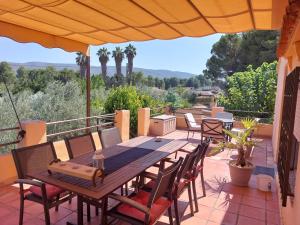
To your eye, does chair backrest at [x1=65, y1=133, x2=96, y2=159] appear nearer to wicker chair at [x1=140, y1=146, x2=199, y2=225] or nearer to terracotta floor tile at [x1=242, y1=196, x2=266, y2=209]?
wicker chair at [x1=140, y1=146, x2=199, y2=225]

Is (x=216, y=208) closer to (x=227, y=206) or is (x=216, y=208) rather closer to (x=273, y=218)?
(x=227, y=206)

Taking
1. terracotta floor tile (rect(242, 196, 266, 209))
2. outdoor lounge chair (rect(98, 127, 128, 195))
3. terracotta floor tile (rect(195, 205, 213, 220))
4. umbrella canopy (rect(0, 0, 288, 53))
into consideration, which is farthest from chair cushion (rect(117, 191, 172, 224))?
umbrella canopy (rect(0, 0, 288, 53))

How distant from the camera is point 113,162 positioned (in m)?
3.11

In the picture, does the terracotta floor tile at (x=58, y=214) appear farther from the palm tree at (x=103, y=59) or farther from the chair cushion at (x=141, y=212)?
the palm tree at (x=103, y=59)

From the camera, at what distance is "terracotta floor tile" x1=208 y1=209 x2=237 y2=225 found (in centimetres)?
326

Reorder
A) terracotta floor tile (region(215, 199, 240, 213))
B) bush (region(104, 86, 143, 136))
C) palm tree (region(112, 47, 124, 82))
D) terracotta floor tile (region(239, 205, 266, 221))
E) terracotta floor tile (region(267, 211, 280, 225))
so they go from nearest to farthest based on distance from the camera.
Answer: terracotta floor tile (region(267, 211, 280, 225)), terracotta floor tile (region(239, 205, 266, 221)), terracotta floor tile (region(215, 199, 240, 213)), bush (region(104, 86, 143, 136)), palm tree (region(112, 47, 124, 82))

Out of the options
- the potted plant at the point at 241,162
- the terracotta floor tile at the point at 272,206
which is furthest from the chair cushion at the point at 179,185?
the terracotta floor tile at the point at 272,206

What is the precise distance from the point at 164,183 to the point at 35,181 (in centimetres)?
133

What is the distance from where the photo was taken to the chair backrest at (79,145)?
349cm

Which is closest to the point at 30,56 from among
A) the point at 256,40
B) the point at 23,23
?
the point at 256,40

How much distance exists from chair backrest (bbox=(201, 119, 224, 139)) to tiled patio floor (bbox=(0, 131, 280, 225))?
7.33 ft

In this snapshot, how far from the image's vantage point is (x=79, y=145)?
367 centimetres

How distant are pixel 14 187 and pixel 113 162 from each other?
2.05m

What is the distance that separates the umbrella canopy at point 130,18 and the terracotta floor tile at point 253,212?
2607 mm
